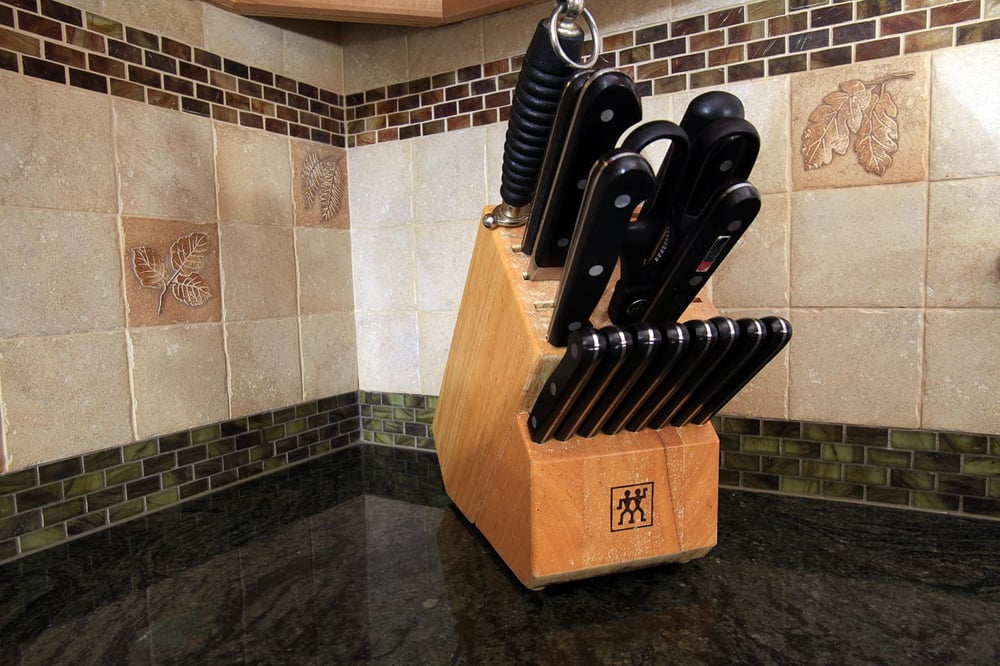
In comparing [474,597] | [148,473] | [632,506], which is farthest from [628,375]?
[148,473]

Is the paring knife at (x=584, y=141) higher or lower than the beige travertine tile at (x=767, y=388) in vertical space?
higher

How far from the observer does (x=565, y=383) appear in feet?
Answer: 1.36

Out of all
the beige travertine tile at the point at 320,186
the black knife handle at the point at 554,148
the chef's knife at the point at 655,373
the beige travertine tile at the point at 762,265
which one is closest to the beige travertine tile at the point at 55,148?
the beige travertine tile at the point at 320,186

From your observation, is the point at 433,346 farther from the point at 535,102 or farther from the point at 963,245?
the point at 963,245

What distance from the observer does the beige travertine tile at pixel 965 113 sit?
1.96 feet

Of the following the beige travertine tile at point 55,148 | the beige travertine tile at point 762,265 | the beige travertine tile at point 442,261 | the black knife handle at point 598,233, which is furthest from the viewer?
the beige travertine tile at point 442,261

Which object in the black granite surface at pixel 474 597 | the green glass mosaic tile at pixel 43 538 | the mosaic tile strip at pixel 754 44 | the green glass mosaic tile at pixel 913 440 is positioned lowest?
the black granite surface at pixel 474 597

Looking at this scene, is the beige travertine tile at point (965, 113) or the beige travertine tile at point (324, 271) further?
the beige travertine tile at point (324, 271)

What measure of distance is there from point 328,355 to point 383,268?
163 millimetres

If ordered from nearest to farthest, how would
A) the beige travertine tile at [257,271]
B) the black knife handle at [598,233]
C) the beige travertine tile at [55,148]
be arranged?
the black knife handle at [598,233]
the beige travertine tile at [55,148]
the beige travertine tile at [257,271]

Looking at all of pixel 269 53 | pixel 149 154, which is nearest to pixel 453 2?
pixel 269 53

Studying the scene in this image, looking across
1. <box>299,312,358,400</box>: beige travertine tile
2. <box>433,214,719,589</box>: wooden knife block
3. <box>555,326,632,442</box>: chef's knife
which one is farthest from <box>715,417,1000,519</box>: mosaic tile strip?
<box>299,312,358,400</box>: beige travertine tile

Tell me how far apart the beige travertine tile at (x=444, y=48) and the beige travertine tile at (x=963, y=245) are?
0.60 m

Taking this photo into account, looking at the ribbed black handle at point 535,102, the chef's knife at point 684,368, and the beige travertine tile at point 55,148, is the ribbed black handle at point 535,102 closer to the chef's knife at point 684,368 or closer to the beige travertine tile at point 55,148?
the chef's knife at point 684,368
